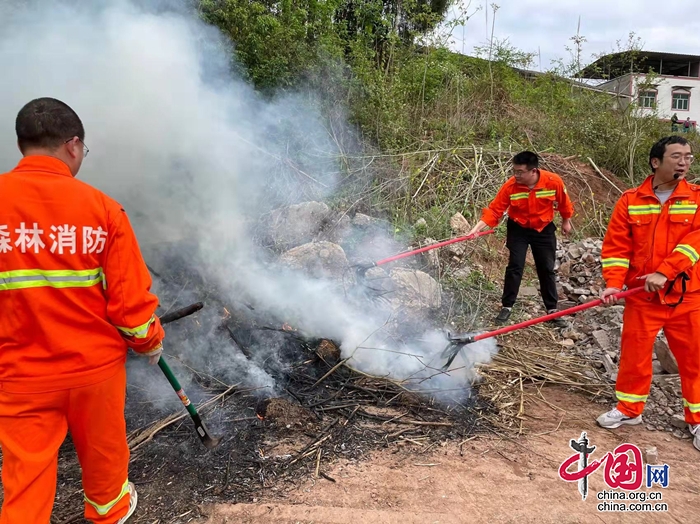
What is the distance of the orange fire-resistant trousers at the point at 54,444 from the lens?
1.81 meters

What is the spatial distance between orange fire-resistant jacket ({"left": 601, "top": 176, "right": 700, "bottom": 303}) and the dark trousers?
1673mm

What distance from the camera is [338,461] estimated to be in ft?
9.30

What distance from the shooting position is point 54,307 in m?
1.84

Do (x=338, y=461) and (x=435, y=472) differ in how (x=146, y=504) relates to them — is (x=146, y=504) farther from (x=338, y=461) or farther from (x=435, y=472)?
(x=435, y=472)

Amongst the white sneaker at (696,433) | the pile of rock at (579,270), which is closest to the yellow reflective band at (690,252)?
the white sneaker at (696,433)

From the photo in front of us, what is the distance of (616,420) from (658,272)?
121cm

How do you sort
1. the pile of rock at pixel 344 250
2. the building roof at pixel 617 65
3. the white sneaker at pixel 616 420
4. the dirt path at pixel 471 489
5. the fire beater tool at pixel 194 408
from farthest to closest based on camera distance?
the building roof at pixel 617 65 → the pile of rock at pixel 344 250 → the white sneaker at pixel 616 420 → the fire beater tool at pixel 194 408 → the dirt path at pixel 471 489

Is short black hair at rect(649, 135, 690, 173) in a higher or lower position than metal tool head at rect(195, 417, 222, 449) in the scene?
higher

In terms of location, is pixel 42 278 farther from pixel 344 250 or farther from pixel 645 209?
pixel 344 250

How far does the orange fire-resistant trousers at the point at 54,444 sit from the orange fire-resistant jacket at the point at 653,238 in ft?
10.8

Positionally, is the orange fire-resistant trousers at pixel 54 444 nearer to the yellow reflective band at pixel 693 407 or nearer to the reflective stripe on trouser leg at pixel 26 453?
the reflective stripe on trouser leg at pixel 26 453

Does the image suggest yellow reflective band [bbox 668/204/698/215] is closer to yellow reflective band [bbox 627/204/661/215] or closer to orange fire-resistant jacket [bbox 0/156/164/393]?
yellow reflective band [bbox 627/204/661/215]

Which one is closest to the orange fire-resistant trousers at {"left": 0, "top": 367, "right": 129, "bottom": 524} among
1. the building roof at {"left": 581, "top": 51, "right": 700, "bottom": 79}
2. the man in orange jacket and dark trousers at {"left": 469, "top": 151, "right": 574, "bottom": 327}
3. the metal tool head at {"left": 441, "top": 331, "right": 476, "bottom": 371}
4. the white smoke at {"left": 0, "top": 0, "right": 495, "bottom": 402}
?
the white smoke at {"left": 0, "top": 0, "right": 495, "bottom": 402}

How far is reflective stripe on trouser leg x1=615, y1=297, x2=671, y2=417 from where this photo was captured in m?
3.07
